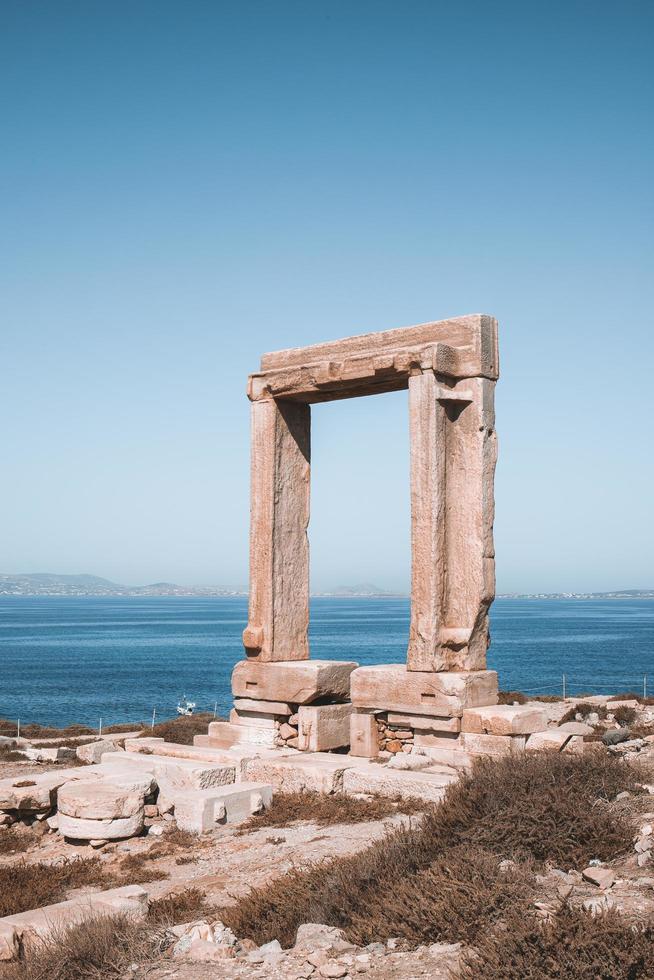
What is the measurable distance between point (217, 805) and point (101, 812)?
109 cm

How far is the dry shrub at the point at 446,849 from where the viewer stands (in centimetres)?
561

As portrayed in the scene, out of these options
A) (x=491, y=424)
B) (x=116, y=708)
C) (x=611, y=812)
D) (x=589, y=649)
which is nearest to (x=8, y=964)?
(x=611, y=812)

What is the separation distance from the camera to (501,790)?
266 inches

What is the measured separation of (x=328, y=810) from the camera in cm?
891

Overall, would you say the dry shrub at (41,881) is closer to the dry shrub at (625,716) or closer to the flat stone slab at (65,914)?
the flat stone slab at (65,914)

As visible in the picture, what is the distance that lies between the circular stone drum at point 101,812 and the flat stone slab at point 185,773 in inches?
20.1

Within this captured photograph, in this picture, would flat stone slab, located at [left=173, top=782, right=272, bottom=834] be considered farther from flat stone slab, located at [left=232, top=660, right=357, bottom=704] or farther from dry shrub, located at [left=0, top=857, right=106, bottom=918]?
flat stone slab, located at [left=232, top=660, right=357, bottom=704]

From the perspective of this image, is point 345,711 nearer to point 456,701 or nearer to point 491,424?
point 456,701

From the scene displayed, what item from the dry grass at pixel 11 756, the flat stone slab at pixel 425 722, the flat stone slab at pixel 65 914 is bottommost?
the dry grass at pixel 11 756

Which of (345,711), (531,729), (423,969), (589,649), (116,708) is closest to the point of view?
(423,969)

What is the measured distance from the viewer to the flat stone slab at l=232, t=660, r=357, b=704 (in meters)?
11.1

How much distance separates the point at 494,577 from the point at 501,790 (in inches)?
158

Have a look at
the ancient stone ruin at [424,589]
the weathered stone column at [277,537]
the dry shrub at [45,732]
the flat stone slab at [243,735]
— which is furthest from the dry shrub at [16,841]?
the dry shrub at [45,732]

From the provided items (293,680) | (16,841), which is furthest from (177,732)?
(16,841)
